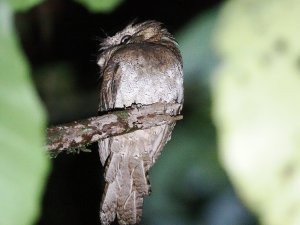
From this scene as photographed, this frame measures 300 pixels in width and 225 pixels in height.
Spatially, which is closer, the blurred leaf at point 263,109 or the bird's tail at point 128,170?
the blurred leaf at point 263,109

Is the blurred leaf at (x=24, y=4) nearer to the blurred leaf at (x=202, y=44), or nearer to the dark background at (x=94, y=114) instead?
the blurred leaf at (x=202, y=44)

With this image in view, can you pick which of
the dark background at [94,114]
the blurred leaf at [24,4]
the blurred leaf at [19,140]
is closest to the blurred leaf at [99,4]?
the blurred leaf at [24,4]

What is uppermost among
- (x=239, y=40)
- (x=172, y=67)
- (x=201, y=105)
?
(x=239, y=40)

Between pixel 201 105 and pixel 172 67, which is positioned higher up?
pixel 172 67

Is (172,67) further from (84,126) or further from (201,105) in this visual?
(84,126)

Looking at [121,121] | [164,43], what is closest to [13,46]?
[121,121]

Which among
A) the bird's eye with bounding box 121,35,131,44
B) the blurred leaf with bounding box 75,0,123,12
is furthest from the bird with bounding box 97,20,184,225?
the blurred leaf with bounding box 75,0,123,12

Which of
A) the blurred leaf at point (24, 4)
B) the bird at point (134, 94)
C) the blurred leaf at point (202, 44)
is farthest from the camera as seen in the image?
the bird at point (134, 94)

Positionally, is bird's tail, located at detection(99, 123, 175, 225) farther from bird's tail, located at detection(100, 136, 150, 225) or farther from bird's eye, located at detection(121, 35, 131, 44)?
bird's eye, located at detection(121, 35, 131, 44)
